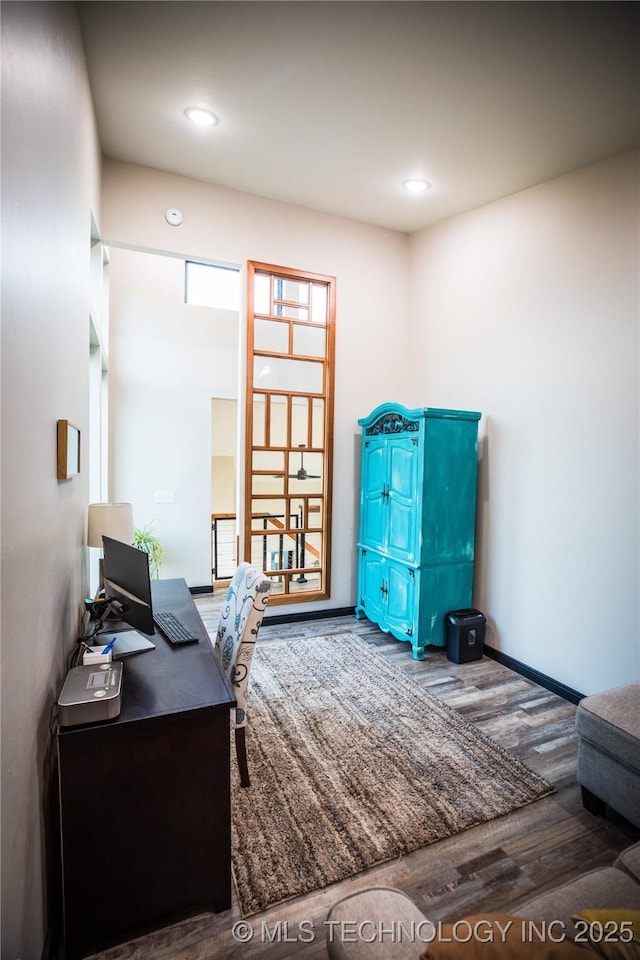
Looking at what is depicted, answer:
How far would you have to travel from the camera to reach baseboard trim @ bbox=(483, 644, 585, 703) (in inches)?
113

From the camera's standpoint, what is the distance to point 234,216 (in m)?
3.63

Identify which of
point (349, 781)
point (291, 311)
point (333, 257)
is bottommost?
point (349, 781)

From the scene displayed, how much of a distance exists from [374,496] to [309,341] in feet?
4.80

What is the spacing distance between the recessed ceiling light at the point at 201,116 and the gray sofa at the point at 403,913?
344 centimetres

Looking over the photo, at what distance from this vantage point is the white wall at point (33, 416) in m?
1.00

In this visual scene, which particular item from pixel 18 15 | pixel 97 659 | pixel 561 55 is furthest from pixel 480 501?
pixel 18 15

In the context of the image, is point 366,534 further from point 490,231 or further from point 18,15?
point 18,15

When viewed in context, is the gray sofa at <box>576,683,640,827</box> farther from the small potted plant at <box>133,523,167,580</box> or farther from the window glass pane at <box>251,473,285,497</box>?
the small potted plant at <box>133,523,167,580</box>

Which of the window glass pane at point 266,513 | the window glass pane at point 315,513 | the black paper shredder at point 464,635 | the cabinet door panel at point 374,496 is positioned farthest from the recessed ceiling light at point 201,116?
the black paper shredder at point 464,635

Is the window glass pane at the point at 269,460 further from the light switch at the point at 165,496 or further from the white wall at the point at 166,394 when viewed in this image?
the light switch at the point at 165,496

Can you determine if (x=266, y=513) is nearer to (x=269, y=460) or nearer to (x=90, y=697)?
(x=269, y=460)

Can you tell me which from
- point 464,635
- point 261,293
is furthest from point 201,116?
point 464,635

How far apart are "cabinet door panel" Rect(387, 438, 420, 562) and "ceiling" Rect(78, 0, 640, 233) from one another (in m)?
1.91

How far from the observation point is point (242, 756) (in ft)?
6.63
